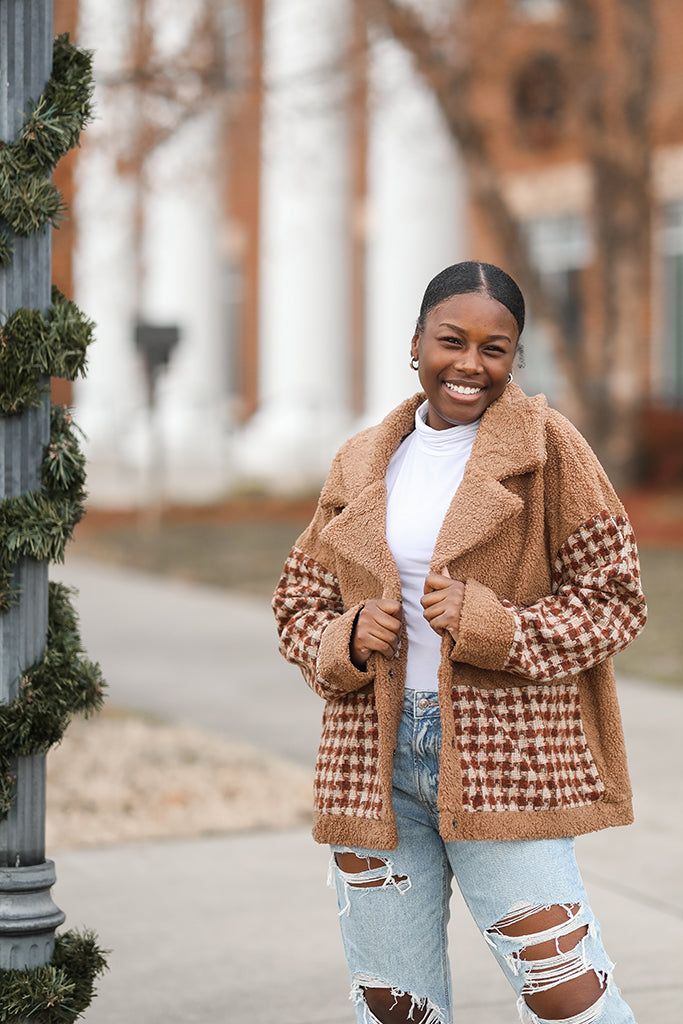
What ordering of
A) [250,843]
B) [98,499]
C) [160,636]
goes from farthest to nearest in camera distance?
1. [98,499]
2. [160,636]
3. [250,843]

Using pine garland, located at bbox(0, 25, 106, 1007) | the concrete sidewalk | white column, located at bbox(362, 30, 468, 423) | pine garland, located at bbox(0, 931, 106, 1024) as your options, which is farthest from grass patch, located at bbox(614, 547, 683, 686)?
white column, located at bbox(362, 30, 468, 423)

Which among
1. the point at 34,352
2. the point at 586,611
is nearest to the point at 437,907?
the point at 586,611

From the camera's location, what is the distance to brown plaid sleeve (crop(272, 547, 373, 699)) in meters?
2.80

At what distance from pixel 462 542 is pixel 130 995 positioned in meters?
2.08

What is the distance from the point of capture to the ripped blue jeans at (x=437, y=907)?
2691mm

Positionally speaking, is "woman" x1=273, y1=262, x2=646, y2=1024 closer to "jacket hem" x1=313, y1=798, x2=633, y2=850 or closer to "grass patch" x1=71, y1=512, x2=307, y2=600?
"jacket hem" x1=313, y1=798, x2=633, y2=850

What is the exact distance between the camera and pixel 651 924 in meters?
4.83

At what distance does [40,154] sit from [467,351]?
977mm

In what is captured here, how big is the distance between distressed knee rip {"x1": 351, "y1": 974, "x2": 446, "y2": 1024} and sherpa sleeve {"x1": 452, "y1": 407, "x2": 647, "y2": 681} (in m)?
0.63

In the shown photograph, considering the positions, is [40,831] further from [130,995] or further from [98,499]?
[98,499]

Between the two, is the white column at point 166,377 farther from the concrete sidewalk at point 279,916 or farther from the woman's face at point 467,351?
the woman's face at point 467,351

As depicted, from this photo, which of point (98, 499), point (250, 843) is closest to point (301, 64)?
point (98, 499)

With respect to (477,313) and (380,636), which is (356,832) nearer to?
(380,636)

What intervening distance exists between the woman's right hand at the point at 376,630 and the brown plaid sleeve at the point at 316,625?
20 mm
